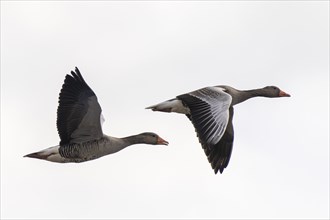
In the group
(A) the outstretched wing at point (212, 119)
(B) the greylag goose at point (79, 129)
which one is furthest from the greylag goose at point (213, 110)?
(B) the greylag goose at point (79, 129)

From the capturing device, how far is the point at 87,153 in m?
23.9

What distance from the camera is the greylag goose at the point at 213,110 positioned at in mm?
22484

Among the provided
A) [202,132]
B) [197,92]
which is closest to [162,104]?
[197,92]

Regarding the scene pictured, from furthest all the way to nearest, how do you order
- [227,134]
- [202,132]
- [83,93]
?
[227,134]
[83,93]
[202,132]

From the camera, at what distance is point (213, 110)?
2297 centimetres

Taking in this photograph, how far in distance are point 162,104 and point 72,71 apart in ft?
6.81

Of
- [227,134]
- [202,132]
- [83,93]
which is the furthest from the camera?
[227,134]

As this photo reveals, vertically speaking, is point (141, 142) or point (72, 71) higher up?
point (72, 71)

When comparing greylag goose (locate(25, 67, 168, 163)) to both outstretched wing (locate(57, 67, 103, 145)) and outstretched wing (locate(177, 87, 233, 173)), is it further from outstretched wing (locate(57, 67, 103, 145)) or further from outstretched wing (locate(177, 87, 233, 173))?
outstretched wing (locate(177, 87, 233, 173))

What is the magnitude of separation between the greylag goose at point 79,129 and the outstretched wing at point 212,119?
5.88 ft

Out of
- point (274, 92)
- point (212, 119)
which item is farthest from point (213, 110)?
point (274, 92)

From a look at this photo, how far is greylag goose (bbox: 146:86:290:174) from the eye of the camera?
22484mm

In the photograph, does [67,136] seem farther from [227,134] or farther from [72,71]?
[227,134]

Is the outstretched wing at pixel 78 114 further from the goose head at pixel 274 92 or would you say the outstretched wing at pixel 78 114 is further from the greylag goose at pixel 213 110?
the goose head at pixel 274 92
